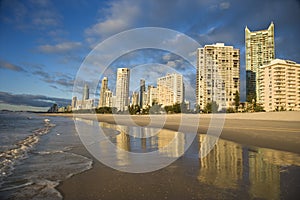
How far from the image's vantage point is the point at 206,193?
3.90m

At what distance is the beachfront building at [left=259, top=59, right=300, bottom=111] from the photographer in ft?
306

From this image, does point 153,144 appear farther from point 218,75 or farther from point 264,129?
point 218,75

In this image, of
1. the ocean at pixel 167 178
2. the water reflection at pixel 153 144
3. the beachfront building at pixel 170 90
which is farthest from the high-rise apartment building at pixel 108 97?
the ocean at pixel 167 178

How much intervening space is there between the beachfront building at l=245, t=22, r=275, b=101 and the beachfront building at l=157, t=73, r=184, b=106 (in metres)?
65.4

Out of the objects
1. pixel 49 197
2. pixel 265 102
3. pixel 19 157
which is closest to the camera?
pixel 49 197

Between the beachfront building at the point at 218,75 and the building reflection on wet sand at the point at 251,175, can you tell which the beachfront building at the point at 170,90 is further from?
the building reflection on wet sand at the point at 251,175

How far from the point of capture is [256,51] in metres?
132

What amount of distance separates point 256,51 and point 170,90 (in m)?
87.4

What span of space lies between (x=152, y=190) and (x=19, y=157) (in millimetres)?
5974

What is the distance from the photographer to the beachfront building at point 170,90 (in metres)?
60.7

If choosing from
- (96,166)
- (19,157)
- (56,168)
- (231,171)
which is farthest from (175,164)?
(19,157)

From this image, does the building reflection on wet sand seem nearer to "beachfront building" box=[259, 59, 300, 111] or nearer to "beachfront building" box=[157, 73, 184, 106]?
"beachfront building" box=[157, 73, 184, 106]

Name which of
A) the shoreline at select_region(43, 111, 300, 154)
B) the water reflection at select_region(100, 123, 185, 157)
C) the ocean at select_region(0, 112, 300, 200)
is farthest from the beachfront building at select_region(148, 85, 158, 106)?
the ocean at select_region(0, 112, 300, 200)

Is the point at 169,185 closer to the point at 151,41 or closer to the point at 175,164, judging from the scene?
the point at 175,164
